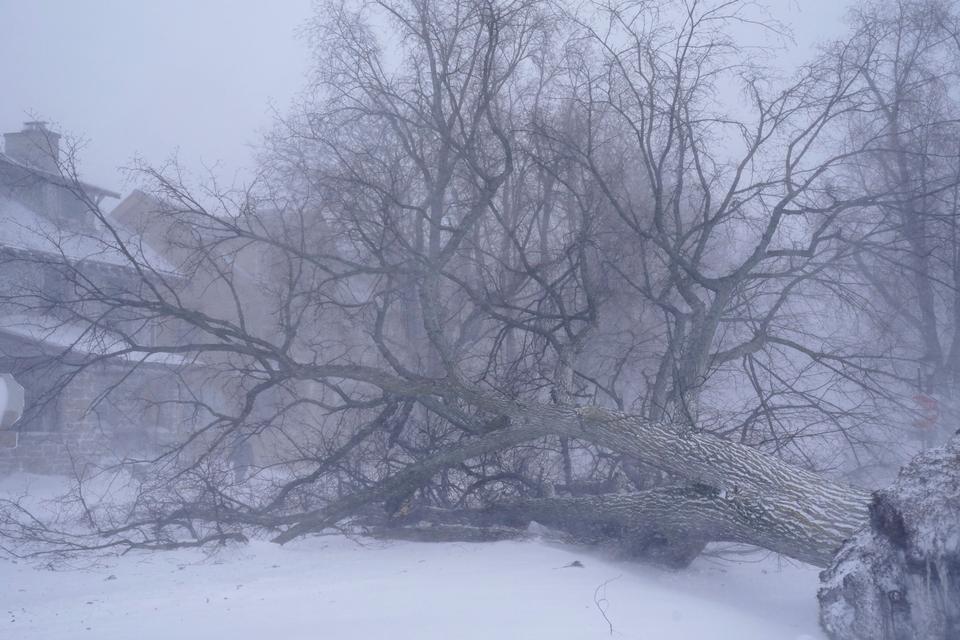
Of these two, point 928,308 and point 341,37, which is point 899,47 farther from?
point 341,37

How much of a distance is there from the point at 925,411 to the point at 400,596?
A: 26.6 ft

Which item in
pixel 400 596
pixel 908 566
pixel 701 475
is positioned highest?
pixel 701 475

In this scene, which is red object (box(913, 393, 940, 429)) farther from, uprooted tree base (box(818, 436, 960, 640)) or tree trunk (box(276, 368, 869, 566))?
uprooted tree base (box(818, 436, 960, 640))

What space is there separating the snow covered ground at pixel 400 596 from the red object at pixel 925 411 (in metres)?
3.61

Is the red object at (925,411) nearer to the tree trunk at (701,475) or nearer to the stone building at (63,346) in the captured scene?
the tree trunk at (701,475)

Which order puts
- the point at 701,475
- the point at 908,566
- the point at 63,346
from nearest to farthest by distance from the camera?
the point at 908,566 → the point at 701,475 → the point at 63,346

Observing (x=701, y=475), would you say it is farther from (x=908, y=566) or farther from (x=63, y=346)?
(x=63, y=346)

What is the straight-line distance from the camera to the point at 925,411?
444 inches

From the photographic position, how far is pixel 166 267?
1998cm

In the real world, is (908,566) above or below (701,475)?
below

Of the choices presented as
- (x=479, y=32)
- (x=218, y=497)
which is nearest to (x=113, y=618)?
(x=218, y=497)

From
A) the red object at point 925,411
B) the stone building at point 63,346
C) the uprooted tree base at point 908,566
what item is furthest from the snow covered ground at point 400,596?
the stone building at point 63,346

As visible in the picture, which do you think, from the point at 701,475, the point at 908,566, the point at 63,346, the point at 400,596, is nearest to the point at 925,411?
the point at 701,475

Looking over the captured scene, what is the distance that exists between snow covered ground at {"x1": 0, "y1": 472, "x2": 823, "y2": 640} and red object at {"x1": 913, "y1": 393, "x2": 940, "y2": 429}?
3.61 meters
